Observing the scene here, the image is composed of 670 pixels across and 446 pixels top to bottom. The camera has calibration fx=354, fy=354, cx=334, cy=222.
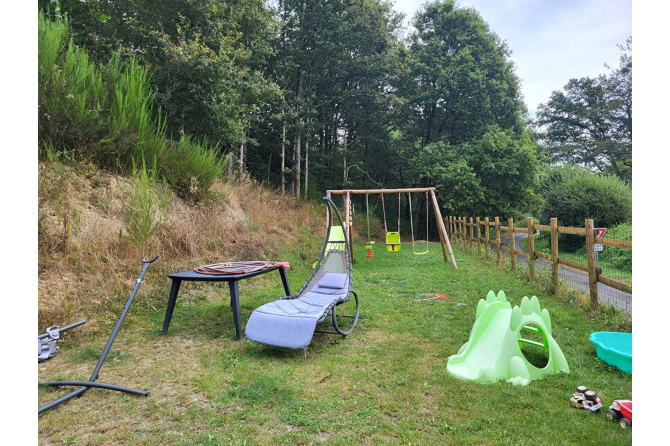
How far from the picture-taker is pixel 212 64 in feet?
28.1

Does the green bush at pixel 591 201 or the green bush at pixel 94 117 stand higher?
the green bush at pixel 94 117

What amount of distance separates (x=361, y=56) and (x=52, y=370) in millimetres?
18438

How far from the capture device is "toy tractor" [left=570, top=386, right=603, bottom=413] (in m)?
2.12

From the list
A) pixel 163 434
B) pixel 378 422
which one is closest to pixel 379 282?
pixel 378 422

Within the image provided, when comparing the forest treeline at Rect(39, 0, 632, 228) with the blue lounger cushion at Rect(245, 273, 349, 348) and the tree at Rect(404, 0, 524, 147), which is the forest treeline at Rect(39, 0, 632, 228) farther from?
the blue lounger cushion at Rect(245, 273, 349, 348)

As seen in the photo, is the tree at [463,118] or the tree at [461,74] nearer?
the tree at [463,118]

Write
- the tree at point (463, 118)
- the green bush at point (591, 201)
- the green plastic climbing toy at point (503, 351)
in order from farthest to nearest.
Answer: the tree at point (463, 118)
the green bush at point (591, 201)
the green plastic climbing toy at point (503, 351)

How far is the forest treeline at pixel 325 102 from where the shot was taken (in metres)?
6.84

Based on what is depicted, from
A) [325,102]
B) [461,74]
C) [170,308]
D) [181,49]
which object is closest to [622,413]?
[170,308]

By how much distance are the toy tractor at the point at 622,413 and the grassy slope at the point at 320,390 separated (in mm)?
55

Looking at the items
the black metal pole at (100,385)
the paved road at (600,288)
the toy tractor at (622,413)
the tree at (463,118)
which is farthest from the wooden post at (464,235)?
the black metal pole at (100,385)

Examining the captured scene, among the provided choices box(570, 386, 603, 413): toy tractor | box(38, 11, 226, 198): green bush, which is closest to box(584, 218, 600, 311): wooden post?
box(570, 386, 603, 413): toy tractor

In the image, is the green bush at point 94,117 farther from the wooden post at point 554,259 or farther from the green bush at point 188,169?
the wooden post at point 554,259

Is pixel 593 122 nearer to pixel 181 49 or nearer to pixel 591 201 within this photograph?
pixel 591 201
